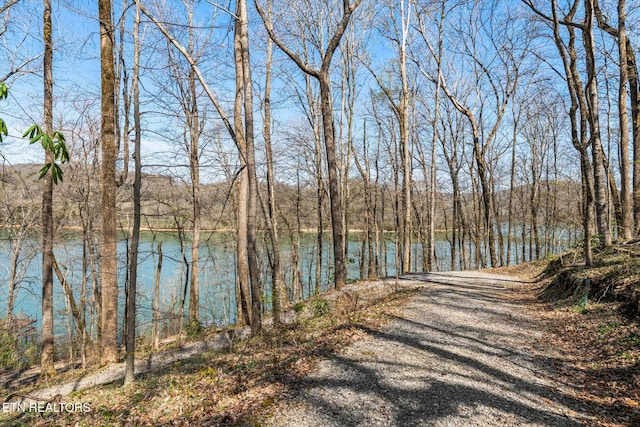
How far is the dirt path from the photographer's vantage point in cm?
309

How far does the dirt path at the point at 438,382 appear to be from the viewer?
10.1ft

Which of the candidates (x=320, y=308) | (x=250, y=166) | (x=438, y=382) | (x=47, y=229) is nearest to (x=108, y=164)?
(x=250, y=166)

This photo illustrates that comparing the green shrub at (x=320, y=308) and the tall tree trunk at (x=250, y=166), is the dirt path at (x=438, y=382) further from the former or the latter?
the tall tree trunk at (x=250, y=166)

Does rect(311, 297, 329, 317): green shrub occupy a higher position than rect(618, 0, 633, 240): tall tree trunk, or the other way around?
rect(618, 0, 633, 240): tall tree trunk

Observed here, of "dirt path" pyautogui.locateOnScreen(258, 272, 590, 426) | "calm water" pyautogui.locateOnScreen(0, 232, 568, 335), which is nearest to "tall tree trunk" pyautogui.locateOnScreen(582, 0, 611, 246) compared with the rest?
"dirt path" pyautogui.locateOnScreen(258, 272, 590, 426)

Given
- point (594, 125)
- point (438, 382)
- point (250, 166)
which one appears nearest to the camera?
point (438, 382)

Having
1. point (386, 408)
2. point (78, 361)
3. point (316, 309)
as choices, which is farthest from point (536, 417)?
point (78, 361)

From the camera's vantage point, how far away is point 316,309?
24.3 feet

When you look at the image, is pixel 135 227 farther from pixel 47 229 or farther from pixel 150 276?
pixel 150 276

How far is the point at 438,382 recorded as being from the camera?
12.2 ft

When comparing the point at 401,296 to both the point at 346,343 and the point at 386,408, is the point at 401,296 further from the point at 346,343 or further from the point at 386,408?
the point at 386,408

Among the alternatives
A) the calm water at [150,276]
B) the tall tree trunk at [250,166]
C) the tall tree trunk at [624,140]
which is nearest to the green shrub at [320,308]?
the tall tree trunk at [250,166]

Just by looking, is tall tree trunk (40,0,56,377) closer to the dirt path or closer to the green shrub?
the green shrub

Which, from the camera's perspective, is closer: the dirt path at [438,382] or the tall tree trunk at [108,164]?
the dirt path at [438,382]
